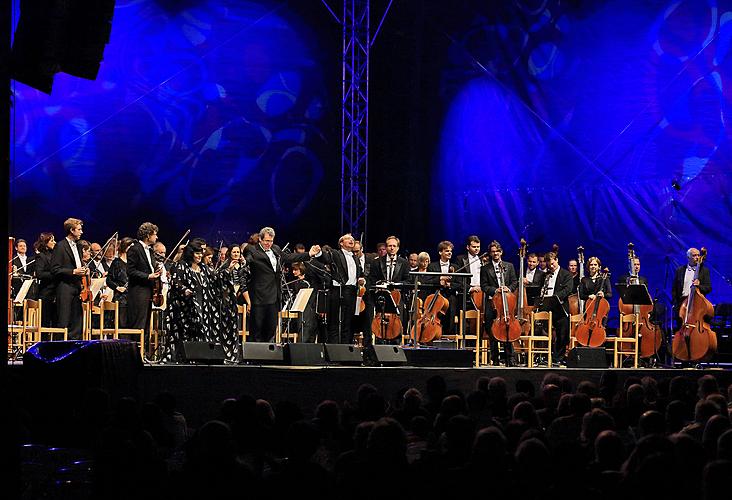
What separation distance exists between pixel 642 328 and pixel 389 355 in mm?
4007

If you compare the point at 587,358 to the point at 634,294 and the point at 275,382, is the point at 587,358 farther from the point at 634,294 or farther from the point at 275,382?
the point at 275,382

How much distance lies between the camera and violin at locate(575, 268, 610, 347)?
1310cm

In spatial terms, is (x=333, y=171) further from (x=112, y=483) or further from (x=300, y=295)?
(x=112, y=483)

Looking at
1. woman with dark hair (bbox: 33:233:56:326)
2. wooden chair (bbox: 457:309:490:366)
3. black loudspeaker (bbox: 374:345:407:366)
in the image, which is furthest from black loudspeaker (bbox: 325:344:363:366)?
woman with dark hair (bbox: 33:233:56:326)

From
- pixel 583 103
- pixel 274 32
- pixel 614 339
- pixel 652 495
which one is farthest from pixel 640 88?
pixel 652 495

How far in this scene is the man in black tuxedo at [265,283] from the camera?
40.5 ft

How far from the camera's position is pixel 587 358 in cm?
1233

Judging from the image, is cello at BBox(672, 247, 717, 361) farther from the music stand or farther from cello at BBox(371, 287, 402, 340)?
cello at BBox(371, 287, 402, 340)

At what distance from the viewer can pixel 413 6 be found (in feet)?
55.3

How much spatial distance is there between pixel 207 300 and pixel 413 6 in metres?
6.97

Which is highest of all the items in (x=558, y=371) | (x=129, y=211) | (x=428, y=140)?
(x=428, y=140)

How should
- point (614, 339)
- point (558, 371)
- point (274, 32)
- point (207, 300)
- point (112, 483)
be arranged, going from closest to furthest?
point (112, 483)
point (558, 371)
point (207, 300)
point (614, 339)
point (274, 32)

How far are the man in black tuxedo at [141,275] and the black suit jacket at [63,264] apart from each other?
64cm

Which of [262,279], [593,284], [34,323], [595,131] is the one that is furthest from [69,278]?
[595,131]
